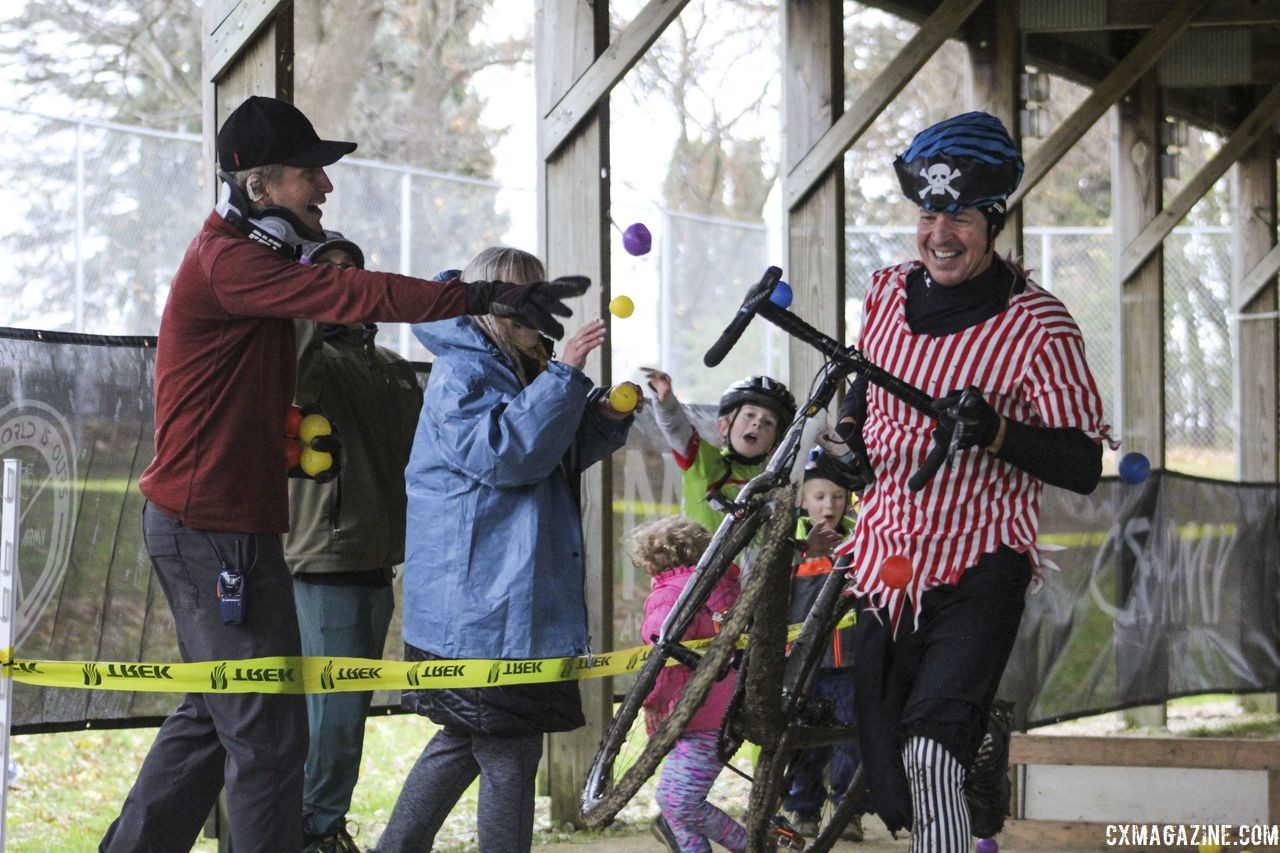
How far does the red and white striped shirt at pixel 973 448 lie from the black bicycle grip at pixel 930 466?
0.17 metres

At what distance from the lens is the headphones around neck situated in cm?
392

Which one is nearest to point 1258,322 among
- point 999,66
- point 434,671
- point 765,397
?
point 999,66

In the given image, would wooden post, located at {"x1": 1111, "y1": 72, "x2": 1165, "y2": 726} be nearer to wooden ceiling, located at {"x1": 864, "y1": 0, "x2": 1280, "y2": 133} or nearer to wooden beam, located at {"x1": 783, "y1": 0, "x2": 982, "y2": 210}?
wooden ceiling, located at {"x1": 864, "y1": 0, "x2": 1280, "y2": 133}

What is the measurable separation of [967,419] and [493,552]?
4.29 ft

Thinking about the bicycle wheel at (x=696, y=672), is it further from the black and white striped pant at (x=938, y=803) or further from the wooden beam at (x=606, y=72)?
the wooden beam at (x=606, y=72)

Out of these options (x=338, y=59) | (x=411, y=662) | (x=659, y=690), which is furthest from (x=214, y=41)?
(x=338, y=59)

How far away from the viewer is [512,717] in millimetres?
4277

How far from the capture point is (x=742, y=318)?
12.8 ft

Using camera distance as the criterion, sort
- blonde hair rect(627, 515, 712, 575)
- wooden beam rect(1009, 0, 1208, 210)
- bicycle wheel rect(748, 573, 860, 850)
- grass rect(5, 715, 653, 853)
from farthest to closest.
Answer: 1. wooden beam rect(1009, 0, 1208, 210)
2. grass rect(5, 715, 653, 853)
3. blonde hair rect(627, 515, 712, 575)
4. bicycle wheel rect(748, 573, 860, 850)

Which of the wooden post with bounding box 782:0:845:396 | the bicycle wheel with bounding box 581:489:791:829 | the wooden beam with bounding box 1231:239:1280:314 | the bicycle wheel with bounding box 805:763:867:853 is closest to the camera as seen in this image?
the bicycle wheel with bounding box 581:489:791:829

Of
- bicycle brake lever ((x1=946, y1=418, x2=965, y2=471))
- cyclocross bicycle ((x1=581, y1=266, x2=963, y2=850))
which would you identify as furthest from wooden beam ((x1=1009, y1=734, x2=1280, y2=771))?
bicycle brake lever ((x1=946, y1=418, x2=965, y2=471))

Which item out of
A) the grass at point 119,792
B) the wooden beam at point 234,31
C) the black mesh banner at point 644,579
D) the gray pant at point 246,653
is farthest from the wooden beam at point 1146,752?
the wooden beam at point 234,31

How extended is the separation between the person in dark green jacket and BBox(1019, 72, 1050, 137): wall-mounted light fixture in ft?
16.4

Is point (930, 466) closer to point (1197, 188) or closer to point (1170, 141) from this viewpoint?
point (1197, 188)
